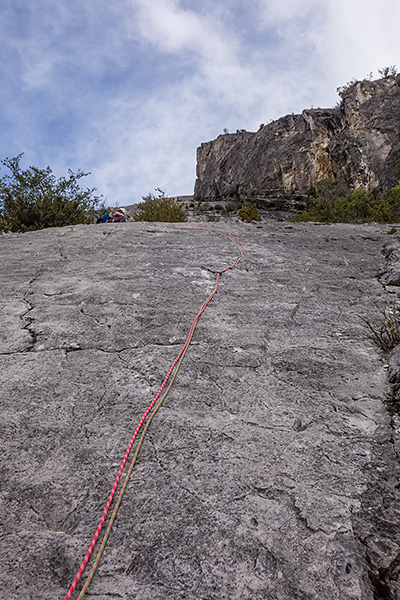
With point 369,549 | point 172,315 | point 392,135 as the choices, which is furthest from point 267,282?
point 392,135

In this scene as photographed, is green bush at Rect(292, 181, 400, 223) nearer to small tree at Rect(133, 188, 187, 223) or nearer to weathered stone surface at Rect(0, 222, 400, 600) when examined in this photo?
small tree at Rect(133, 188, 187, 223)

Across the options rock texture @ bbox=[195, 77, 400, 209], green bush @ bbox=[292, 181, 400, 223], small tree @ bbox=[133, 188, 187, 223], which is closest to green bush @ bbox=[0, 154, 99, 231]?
small tree @ bbox=[133, 188, 187, 223]

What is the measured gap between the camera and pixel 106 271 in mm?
4723

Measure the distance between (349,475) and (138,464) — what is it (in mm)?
1052

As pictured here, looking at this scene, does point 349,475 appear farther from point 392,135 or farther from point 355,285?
point 392,135

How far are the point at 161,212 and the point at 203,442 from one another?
13.0 metres

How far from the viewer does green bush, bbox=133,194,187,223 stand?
1343cm

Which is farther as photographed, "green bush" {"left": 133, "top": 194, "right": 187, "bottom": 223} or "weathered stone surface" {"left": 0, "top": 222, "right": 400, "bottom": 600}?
"green bush" {"left": 133, "top": 194, "right": 187, "bottom": 223}

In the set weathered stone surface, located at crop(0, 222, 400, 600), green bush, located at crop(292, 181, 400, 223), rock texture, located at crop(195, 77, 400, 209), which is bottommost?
weathered stone surface, located at crop(0, 222, 400, 600)

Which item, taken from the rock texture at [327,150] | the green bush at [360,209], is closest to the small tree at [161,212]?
the green bush at [360,209]

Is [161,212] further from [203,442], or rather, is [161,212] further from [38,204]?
[203,442]

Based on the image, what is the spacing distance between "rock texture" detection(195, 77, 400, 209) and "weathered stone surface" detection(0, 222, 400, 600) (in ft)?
78.3

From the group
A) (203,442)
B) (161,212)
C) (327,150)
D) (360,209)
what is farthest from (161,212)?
(327,150)

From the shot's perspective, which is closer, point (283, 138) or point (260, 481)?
point (260, 481)
